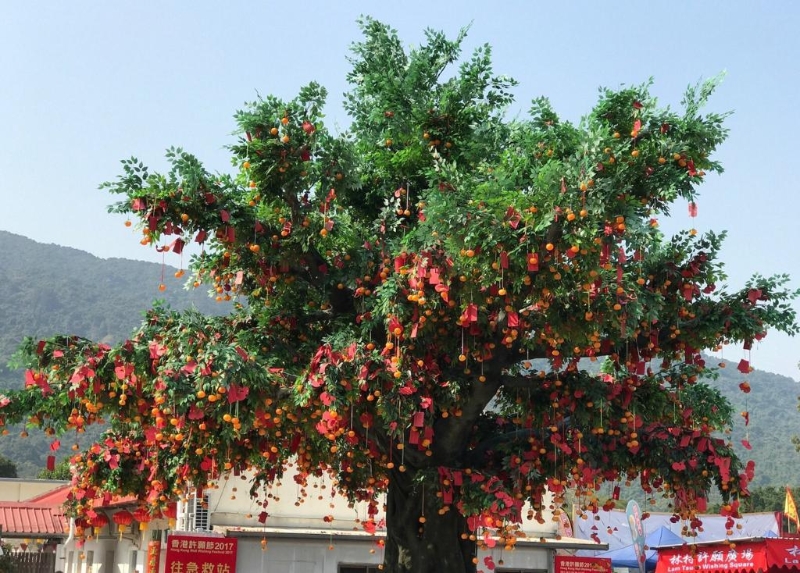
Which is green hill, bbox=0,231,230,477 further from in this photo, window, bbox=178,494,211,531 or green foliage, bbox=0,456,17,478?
window, bbox=178,494,211,531

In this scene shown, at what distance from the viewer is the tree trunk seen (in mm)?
11586

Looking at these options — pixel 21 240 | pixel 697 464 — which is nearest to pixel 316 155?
pixel 697 464

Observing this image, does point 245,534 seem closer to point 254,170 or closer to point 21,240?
point 254,170

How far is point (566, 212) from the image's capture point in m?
8.72

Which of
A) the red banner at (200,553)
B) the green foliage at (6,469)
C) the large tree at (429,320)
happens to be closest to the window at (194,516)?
the red banner at (200,553)

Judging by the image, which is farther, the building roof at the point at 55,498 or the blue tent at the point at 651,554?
the building roof at the point at 55,498

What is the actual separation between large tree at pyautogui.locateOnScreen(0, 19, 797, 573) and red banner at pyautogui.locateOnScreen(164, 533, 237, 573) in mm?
6271

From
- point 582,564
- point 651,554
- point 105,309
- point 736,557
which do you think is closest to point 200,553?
point 582,564

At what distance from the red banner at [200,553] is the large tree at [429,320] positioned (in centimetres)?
627

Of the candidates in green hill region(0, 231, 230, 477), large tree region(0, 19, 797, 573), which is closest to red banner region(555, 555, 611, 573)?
large tree region(0, 19, 797, 573)

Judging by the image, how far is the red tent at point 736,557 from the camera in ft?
48.0

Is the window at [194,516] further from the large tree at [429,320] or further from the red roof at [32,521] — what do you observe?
the large tree at [429,320]

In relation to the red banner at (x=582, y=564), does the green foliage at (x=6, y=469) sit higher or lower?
higher

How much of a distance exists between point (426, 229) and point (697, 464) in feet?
15.0
